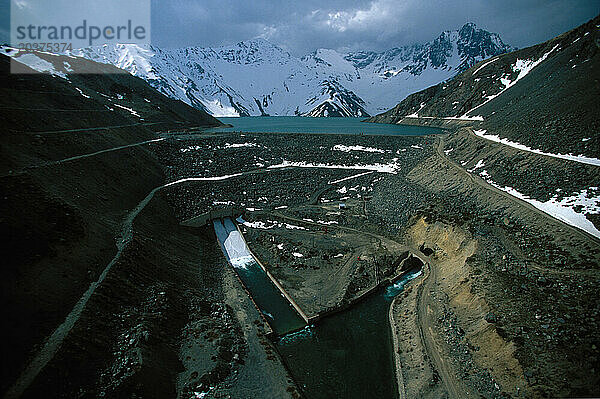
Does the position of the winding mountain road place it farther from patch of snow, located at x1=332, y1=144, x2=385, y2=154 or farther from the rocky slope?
patch of snow, located at x1=332, y1=144, x2=385, y2=154

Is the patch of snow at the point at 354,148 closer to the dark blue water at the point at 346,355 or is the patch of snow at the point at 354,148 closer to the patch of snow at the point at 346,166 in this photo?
the patch of snow at the point at 346,166

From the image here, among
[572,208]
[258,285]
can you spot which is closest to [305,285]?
[258,285]

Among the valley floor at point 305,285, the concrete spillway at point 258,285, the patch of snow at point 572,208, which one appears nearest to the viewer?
the valley floor at point 305,285

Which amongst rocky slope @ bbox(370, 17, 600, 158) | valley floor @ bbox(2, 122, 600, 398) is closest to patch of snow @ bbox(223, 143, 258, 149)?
valley floor @ bbox(2, 122, 600, 398)

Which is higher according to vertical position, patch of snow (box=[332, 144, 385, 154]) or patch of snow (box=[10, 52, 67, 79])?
patch of snow (box=[10, 52, 67, 79])

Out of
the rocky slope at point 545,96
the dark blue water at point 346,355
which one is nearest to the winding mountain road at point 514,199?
the rocky slope at point 545,96

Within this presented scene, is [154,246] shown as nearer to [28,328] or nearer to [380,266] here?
[28,328]

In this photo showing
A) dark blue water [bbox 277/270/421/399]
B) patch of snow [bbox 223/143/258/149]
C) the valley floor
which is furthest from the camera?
patch of snow [bbox 223/143/258/149]

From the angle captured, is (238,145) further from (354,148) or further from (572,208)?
(572,208)
